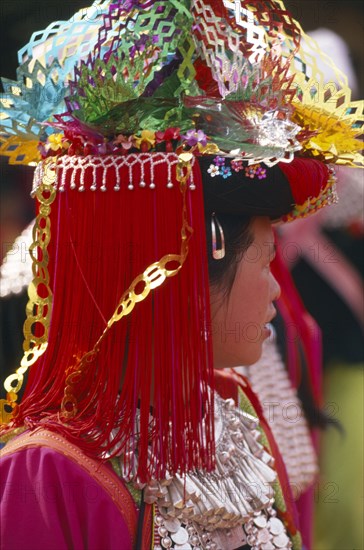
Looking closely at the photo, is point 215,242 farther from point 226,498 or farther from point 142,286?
point 226,498

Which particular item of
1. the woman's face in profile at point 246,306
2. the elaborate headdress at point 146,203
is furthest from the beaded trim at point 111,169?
the woman's face in profile at point 246,306

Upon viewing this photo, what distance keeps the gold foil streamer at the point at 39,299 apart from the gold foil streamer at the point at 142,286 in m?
0.10

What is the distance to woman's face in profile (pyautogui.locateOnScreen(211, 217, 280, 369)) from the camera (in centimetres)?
150

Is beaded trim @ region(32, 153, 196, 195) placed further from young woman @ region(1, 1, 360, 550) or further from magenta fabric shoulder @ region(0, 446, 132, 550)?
magenta fabric shoulder @ region(0, 446, 132, 550)

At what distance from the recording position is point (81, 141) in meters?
1.42

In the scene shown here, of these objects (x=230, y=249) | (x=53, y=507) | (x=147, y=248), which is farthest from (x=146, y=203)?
(x=53, y=507)

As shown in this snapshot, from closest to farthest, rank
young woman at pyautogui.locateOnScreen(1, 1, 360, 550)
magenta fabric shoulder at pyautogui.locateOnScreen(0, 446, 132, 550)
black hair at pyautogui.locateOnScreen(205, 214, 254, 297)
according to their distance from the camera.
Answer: magenta fabric shoulder at pyautogui.locateOnScreen(0, 446, 132, 550)
young woman at pyautogui.locateOnScreen(1, 1, 360, 550)
black hair at pyautogui.locateOnScreen(205, 214, 254, 297)

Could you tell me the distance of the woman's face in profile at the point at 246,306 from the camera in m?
1.50

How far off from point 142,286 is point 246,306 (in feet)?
0.78

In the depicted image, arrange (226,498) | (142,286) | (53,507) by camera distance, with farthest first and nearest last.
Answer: (226,498)
(142,286)
(53,507)

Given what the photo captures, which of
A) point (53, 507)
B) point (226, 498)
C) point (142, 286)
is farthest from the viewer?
point (226, 498)

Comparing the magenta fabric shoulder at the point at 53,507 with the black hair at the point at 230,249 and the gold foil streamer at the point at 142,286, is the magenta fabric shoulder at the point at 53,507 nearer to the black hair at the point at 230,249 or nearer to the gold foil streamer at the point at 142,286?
the gold foil streamer at the point at 142,286

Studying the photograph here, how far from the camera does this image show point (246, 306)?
151cm

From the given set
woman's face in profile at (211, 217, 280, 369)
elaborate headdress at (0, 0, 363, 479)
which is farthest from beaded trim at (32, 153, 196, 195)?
woman's face in profile at (211, 217, 280, 369)
